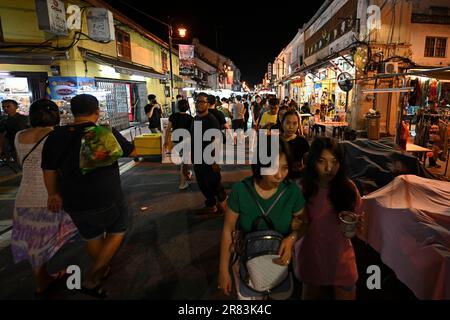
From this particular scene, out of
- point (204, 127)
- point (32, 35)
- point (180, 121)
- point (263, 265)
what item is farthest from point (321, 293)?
point (32, 35)

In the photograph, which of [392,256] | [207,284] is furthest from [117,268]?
[392,256]

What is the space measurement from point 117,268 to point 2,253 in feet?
6.10

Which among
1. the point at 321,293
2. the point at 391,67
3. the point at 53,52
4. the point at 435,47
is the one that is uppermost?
the point at 435,47

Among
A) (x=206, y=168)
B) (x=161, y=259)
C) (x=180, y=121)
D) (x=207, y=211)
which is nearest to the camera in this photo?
(x=161, y=259)

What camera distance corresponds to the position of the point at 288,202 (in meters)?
1.99

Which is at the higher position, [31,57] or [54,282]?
[31,57]

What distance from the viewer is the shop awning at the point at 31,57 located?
404 inches

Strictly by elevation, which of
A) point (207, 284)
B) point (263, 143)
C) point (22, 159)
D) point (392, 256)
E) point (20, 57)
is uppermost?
point (20, 57)

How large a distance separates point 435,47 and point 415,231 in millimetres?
16316

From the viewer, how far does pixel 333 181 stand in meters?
2.26

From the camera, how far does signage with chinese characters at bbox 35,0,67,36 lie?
9141 mm

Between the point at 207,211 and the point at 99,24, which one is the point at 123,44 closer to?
the point at 99,24
